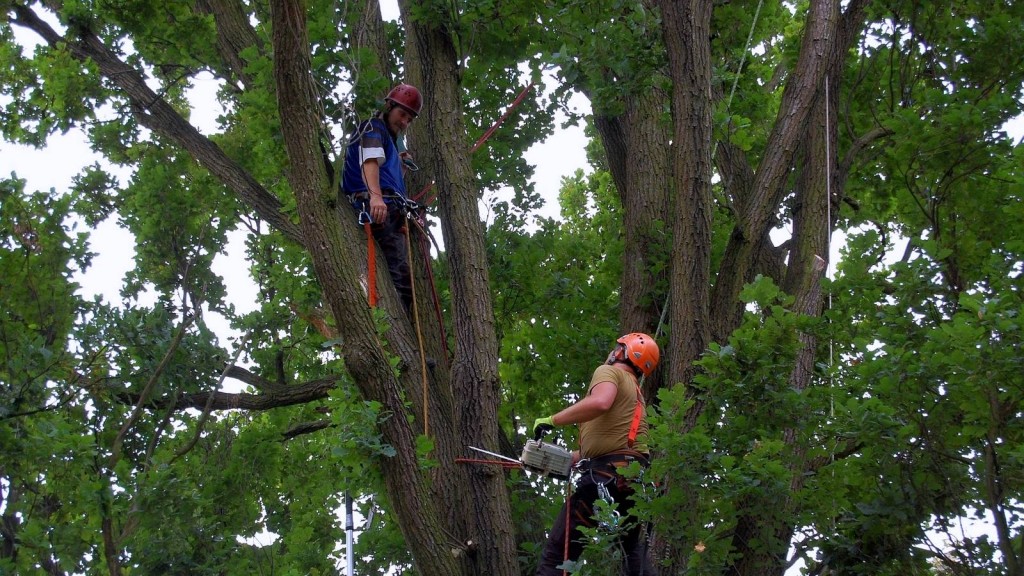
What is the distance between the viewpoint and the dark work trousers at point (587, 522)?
5613 millimetres

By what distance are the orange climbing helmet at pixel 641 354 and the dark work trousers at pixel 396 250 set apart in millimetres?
1377

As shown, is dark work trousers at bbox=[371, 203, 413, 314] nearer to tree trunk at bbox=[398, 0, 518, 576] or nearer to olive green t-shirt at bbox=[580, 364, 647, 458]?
tree trunk at bbox=[398, 0, 518, 576]

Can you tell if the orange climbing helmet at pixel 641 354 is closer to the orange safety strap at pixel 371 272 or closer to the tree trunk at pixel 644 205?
the tree trunk at pixel 644 205

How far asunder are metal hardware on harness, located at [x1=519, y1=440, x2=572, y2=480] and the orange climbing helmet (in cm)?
66

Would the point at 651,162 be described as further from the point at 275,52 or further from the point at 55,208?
the point at 55,208

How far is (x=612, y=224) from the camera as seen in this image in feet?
33.6

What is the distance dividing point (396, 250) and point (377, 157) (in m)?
0.59

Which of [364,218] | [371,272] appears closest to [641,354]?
[371,272]

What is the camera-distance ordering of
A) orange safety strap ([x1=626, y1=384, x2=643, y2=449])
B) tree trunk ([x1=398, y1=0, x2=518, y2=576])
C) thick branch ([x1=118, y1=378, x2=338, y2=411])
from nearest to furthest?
tree trunk ([x1=398, y1=0, x2=518, y2=576])
orange safety strap ([x1=626, y1=384, x2=643, y2=449])
thick branch ([x1=118, y1=378, x2=338, y2=411])

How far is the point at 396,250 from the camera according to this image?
658cm

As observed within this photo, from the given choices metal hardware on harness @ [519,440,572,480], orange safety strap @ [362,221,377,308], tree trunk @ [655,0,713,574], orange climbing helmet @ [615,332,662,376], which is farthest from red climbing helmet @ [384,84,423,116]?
metal hardware on harness @ [519,440,572,480]

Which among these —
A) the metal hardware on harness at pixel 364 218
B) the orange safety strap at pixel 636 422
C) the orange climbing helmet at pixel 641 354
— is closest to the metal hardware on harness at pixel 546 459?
the orange safety strap at pixel 636 422

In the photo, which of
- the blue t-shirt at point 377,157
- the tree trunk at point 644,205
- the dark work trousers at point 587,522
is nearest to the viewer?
the dark work trousers at point 587,522

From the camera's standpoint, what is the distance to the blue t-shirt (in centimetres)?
652
